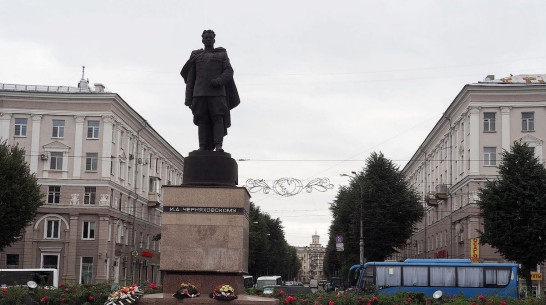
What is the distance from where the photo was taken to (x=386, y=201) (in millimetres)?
56156

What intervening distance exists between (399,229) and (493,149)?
9.88 meters

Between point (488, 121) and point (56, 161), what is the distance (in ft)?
110

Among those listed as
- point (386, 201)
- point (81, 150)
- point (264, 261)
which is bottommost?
point (264, 261)

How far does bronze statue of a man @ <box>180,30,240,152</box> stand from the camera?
49.7 feet

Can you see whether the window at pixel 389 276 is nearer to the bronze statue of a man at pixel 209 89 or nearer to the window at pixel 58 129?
the bronze statue of a man at pixel 209 89

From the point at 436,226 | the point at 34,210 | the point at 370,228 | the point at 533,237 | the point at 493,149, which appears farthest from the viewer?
the point at 436,226

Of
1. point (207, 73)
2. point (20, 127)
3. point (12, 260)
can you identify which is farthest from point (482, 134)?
point (207, 73)

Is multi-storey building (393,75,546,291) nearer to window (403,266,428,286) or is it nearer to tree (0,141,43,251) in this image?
window (403,266,428,286)

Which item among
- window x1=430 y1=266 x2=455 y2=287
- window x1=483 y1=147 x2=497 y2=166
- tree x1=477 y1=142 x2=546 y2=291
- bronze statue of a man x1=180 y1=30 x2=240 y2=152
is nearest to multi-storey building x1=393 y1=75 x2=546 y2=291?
window x1=483 y1=147 x2=497 y2=166

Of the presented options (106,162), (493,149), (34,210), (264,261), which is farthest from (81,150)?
(264,261)

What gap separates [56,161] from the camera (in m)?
56.6

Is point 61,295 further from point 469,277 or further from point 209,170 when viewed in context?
point 469,277

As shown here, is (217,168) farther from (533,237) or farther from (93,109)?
(93,109)

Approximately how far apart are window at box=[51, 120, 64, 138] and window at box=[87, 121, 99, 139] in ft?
6.82
